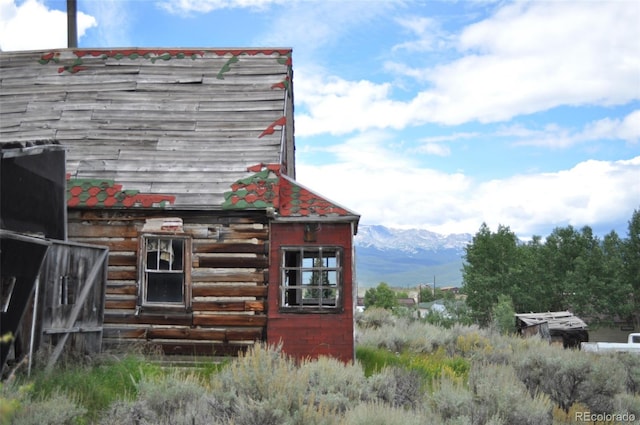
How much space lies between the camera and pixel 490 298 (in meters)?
45.7

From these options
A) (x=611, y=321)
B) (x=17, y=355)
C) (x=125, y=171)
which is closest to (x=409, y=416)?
(x=17, y=355)

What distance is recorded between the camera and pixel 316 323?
11.6m

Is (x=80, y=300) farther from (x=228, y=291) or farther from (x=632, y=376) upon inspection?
(x=632, y=376)

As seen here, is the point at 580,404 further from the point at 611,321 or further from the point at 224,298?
the point at 611,321

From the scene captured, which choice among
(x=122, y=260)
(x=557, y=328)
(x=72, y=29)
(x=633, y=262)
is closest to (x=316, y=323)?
(x=122, y=260)

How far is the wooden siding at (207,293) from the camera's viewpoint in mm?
11688

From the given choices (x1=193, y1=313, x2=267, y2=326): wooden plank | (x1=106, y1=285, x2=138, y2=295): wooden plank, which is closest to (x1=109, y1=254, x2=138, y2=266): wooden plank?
(x1=106, y1=285, x2=138, y2=295): wooden plank

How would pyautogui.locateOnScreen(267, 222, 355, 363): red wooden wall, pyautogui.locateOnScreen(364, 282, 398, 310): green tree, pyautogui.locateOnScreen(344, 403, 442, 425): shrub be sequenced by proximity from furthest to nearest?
pyautogui.locateOnScreen(364, 282, 398, 310): green tree, pyautogui.locateOnScreen(267, 222, 355, 363): red wooden wall, pyautogui.locateOnScreen(344, 403, 442, 425): shrub

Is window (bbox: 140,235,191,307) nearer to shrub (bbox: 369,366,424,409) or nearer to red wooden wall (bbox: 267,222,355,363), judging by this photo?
red wooden wall (bbox: 267,222,355,363)

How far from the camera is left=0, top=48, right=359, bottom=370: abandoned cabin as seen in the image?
10.1 m

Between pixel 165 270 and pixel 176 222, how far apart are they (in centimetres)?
95

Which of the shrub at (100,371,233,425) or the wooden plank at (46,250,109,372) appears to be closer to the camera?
the shrub at (100,371,233,425)

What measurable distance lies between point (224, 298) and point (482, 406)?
5.77 metres

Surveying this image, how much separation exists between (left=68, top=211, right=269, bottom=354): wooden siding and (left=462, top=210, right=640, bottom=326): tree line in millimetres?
31830
